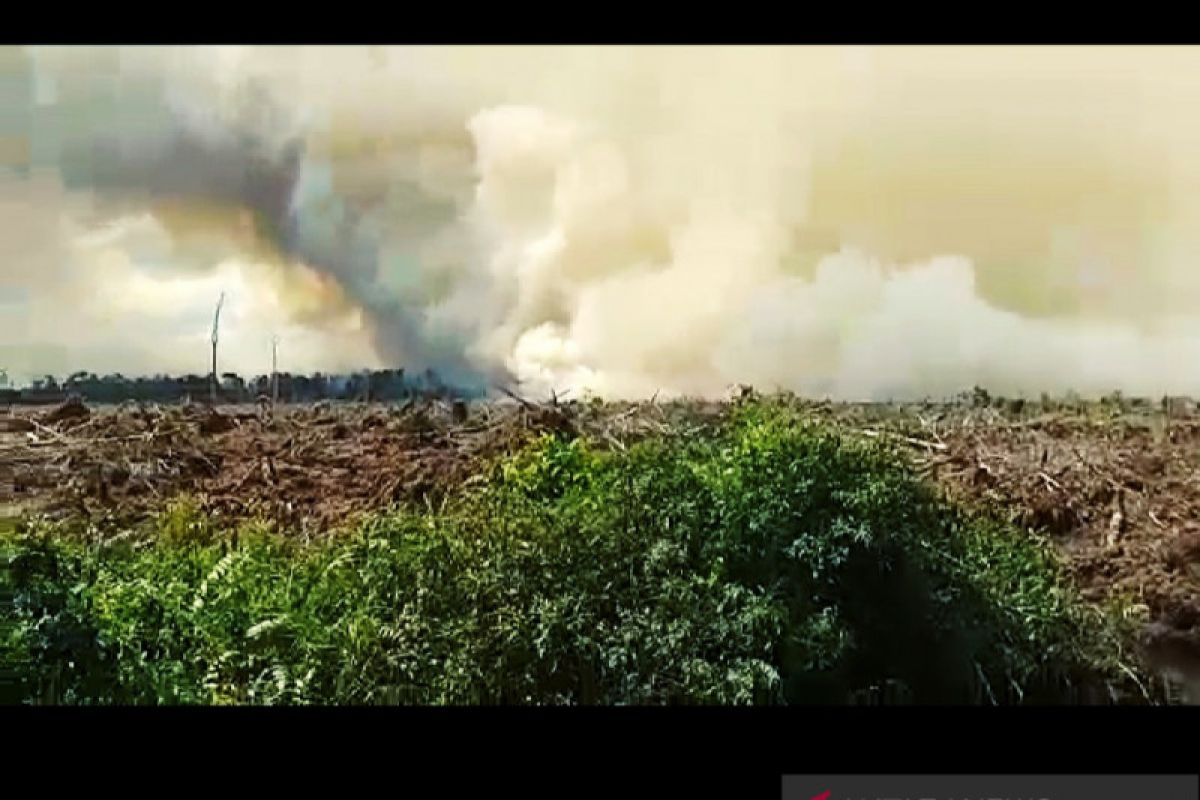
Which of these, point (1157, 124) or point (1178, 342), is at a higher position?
point (1157, 124)

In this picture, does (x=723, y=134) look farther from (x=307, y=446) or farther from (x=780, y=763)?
(x=780, y=763)

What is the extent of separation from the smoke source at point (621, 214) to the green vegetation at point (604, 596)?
0.22 m

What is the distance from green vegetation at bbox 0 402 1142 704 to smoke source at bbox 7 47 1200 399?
215 mm

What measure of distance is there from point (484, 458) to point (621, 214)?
0.60m

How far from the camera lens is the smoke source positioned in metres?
2.92

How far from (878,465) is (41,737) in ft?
6.04

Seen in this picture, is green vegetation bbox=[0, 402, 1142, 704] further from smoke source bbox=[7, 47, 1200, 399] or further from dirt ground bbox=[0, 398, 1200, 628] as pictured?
smoke source bbox=[7, 47, 1200, 399]

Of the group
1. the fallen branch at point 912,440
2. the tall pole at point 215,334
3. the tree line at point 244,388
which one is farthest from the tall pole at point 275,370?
the fallen branch at point 912,440

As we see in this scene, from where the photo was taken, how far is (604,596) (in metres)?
2.91

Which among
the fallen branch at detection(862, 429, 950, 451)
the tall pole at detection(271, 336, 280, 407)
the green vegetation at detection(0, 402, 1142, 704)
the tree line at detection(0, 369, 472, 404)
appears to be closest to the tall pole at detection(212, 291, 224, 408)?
the tree line at detection(0, 369, 472, 404)

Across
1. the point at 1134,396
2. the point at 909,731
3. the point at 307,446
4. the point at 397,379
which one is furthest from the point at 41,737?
the point at 1134,396

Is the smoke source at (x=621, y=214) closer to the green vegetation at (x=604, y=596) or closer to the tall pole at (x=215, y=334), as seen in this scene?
the tall pole at (x=215, y=334)

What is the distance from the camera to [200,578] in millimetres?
2951

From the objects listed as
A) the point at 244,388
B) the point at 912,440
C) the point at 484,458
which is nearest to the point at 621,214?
the point at 484,458
